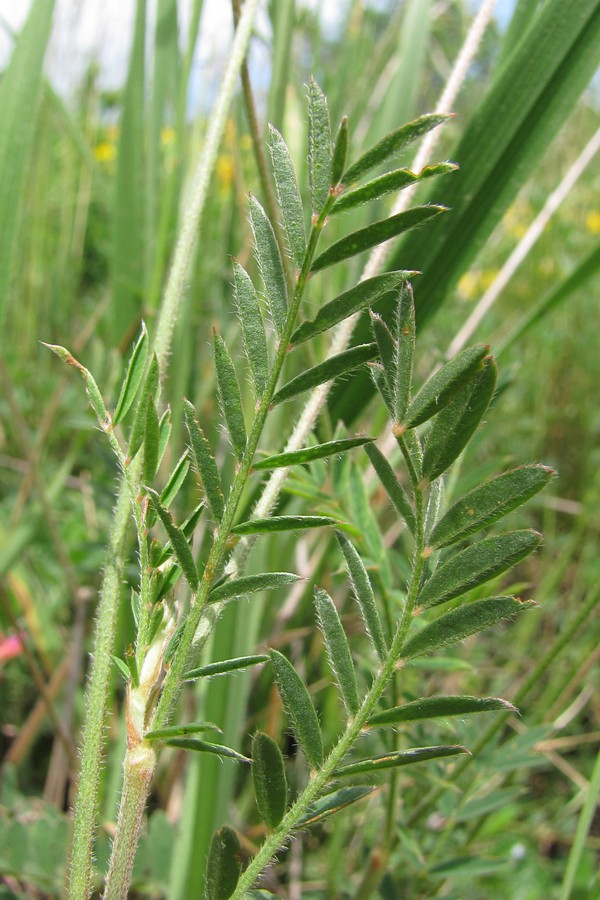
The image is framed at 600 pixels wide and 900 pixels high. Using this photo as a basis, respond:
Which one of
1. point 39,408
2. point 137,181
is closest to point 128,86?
point 137,181

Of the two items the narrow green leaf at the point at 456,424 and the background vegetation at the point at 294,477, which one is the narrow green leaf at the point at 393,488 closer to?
the narrow green leaf at the point at 456,424

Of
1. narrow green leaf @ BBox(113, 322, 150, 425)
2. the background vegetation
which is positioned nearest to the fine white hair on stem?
the background vegetation

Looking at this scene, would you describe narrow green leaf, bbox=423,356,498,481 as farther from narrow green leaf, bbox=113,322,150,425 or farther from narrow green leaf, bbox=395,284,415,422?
narrow green leaf, bbox=113,322,150,425

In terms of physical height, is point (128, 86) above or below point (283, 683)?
above

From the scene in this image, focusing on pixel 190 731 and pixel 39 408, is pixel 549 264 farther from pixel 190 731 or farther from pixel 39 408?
pixel 190 731

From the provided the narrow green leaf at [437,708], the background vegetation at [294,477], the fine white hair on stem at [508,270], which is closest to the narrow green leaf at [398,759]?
the narrow green leaf at [437,708]

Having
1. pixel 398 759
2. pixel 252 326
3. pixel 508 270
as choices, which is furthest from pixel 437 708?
pixel 508 270

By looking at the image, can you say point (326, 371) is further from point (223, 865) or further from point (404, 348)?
point (223, 865)
